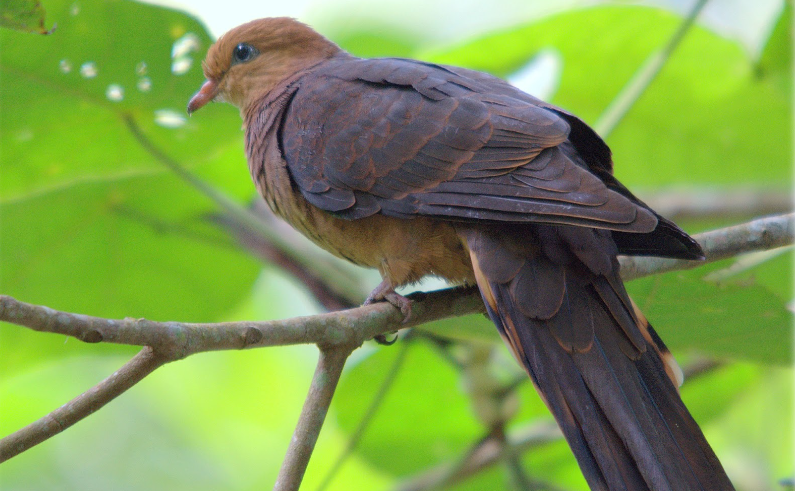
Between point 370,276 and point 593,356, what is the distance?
90.5 inches

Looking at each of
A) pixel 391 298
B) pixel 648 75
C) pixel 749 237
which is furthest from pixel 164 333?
pixel 648 75

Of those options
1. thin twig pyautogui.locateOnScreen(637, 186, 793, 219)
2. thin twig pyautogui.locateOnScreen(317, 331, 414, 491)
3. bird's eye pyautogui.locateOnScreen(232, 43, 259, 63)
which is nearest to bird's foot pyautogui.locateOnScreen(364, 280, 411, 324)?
thin twig pyautogui.locateOnScreen(317, 331, 414, 491)

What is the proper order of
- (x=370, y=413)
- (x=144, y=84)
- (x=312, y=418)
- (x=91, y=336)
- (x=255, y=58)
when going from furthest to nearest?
(x=255, y=58)
(x=144, y=84)
(x=370, y=413)
(x=312, y=418)
(x=91, y=336)

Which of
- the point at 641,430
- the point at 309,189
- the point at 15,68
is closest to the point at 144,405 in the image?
the point at 15,68

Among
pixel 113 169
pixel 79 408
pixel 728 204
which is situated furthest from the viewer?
pixel 728 204

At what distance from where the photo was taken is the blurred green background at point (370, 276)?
2.97 m

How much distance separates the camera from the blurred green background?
2.97 meters

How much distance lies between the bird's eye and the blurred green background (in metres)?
0.19

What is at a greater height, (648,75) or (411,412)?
(648,75)

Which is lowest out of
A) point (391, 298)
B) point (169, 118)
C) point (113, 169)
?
point (113, 169)

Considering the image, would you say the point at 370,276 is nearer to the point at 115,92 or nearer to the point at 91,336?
the point at 115,92

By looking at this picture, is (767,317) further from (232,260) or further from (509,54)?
(232,260)

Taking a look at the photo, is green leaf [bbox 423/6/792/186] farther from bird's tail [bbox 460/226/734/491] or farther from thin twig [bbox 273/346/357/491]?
thin twig [bbox 273/346/357/491]

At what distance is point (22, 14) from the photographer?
2.02m
